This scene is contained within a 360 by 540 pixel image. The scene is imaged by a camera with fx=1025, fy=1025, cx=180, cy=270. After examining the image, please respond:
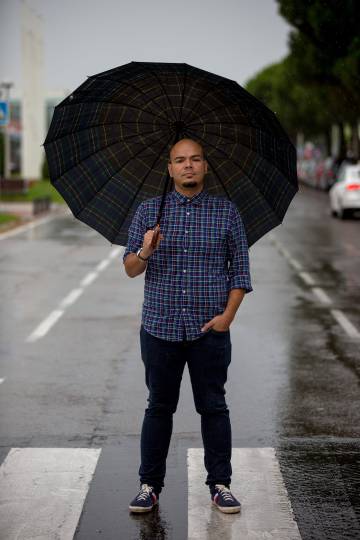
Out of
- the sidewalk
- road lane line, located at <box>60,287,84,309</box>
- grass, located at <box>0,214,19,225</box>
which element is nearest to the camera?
road lane line, located at <box>60,287,84,309</box>

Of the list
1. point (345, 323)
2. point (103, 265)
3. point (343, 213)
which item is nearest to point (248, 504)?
point (345, 323)

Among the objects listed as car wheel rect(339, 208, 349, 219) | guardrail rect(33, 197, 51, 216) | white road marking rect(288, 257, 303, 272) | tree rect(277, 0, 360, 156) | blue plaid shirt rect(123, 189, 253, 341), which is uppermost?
tree rect(277, 0, 360, 156)

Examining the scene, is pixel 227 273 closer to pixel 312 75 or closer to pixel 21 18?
pixel 312 75

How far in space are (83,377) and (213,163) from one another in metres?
3.56

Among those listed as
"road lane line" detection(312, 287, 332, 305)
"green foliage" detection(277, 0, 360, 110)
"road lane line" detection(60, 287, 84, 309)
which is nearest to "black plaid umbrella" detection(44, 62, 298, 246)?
"road lane line" detection(60, 287, 84, 309)

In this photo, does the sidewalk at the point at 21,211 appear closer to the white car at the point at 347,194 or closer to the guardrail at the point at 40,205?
the guardrail at the point at 40,205

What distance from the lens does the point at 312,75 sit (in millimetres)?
51094

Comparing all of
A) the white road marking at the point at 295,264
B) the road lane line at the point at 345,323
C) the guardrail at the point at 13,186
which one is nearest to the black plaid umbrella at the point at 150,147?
the road lane line at the point at 345,323

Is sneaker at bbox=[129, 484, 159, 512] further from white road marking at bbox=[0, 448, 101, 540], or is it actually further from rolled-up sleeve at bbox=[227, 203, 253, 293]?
rolled-up sleeve at bbox=[227, 203, 253, 293]

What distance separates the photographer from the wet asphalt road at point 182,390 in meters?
5.30

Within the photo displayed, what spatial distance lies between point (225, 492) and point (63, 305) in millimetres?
7816

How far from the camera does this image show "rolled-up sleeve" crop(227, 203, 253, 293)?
5.07 metres

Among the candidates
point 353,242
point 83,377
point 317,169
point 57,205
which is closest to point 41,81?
point 317,169

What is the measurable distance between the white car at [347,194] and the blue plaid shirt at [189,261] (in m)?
25.2
